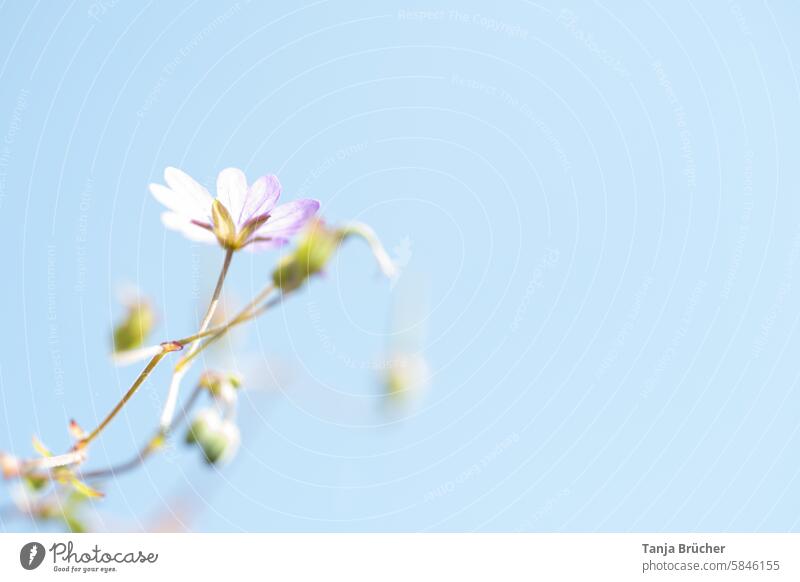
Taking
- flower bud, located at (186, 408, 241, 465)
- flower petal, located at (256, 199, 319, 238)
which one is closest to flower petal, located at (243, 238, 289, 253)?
flower petal, located at (256, 199, 319, 238)

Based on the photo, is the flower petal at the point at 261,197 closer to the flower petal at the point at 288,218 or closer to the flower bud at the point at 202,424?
the flower petal at the point at 288,218
